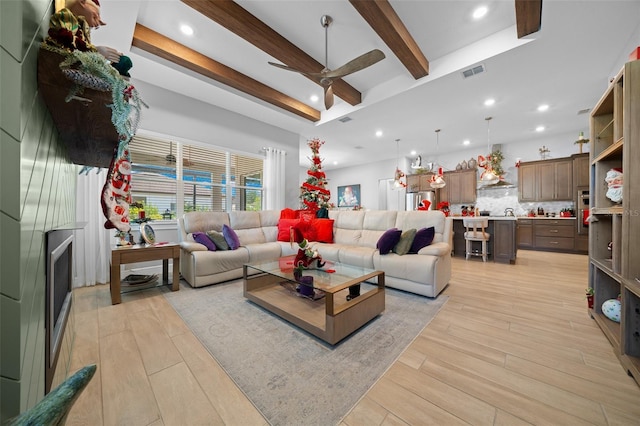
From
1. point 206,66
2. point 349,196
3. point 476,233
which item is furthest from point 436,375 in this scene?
point 349,196

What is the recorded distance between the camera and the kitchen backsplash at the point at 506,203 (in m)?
5.97

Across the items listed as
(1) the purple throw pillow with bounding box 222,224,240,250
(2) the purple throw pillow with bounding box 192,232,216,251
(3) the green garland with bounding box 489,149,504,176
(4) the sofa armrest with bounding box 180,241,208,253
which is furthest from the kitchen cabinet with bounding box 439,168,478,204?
(4) the sofa armrest with bounding box 180,241,208,253

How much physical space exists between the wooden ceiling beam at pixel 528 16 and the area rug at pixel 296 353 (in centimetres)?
299

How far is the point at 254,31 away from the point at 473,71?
2839mm

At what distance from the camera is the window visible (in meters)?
3.79

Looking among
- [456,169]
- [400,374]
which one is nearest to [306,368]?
[400,374]

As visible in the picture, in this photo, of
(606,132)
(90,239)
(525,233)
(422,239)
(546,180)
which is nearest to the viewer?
(606,132)

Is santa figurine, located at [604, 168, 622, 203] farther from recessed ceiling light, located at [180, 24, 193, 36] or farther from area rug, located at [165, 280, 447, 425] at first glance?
recessed ceiling light, located at [180, 24, 193, 36]

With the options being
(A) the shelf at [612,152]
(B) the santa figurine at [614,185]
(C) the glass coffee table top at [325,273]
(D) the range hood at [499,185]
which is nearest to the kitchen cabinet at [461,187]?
(D) the range hood at [499,185]

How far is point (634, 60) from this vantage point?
146 centimetres

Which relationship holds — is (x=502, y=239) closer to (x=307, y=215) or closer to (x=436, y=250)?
(x=436, y=250)

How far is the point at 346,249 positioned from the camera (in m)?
3.38

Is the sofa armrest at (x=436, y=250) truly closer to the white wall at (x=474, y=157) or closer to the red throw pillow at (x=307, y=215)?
the red throw pillow at (x=307, y=215)

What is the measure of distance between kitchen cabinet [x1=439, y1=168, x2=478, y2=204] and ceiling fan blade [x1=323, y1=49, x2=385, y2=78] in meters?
5.91
